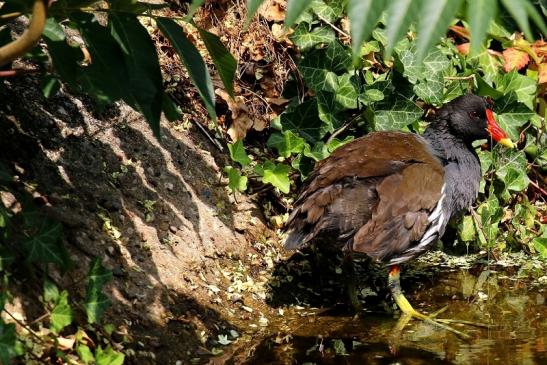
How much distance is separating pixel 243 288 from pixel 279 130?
1337mm

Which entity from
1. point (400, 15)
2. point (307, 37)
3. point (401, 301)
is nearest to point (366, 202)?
point (401, 301)

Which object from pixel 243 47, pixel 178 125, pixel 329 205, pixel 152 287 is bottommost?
pixel 152 287

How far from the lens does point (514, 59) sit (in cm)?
665

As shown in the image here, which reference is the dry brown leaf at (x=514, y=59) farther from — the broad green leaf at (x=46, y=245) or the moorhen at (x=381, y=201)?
the broad green leaf at (x=46, y=245)

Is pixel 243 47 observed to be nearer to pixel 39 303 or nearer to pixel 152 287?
pixel 152 287

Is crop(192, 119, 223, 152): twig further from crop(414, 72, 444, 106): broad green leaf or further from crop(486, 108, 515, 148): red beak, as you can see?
crop(486, 108, 515, 148): red beak

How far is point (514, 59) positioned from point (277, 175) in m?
2.28

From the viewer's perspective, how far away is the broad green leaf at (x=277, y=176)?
548 centimetres

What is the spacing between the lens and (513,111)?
6.29m

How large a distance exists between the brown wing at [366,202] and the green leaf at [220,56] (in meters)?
2.05

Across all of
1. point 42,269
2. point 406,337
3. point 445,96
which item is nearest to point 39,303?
point 42,269

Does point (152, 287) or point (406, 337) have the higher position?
point (152, 287)

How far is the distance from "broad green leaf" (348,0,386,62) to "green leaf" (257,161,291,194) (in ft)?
12.7

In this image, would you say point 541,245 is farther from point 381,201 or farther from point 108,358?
point 108,358
